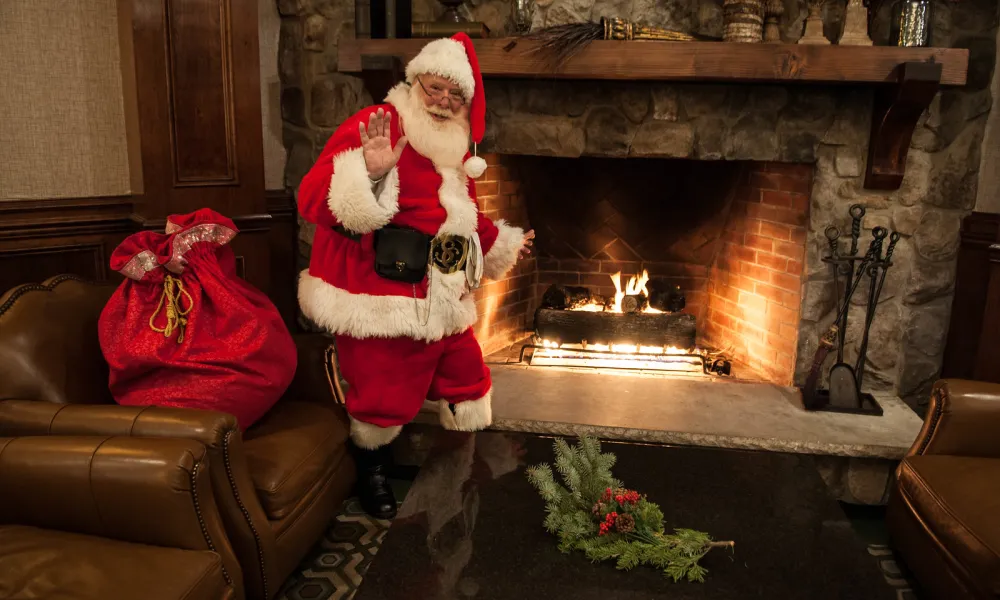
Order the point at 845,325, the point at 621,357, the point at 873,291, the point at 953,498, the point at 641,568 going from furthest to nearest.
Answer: the point at 621,357
the point at 845,325
the point at 873,291
the point at 953,498
the point at 641,568

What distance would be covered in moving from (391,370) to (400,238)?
39 cm

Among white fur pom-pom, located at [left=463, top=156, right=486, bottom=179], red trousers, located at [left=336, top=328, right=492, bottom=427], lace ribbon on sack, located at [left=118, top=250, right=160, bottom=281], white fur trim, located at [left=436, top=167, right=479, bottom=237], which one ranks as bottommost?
red trousers, located at [left=336, top=328, right=492, bottom=427]

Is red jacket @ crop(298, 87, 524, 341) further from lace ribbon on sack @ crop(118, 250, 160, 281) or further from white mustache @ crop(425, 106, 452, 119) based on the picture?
lace ribbon on sack @ crop(118, 250, 160, 281)

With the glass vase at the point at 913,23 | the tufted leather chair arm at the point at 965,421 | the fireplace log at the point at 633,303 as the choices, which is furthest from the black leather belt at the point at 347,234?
the glass vase at the point at 913,23

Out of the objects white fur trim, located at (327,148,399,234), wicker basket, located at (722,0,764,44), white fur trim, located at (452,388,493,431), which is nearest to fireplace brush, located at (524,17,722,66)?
wicker basket, located at (722,0,764,44)

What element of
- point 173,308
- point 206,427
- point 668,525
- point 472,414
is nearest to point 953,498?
point 668,525

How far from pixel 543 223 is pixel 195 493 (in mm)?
2321

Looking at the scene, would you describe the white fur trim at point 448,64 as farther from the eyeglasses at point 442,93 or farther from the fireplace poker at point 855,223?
the fireplace poker at point 855,223

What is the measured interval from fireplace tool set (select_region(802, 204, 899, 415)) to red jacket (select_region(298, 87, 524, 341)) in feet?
4.27

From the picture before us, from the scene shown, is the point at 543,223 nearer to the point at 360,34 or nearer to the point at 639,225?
the point at 639,225

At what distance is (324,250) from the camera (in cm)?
223

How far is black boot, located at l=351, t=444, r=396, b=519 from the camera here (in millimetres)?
2381

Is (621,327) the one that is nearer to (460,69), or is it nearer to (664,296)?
(664,296)

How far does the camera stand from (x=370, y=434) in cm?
228
